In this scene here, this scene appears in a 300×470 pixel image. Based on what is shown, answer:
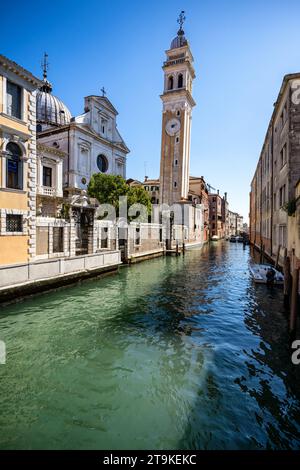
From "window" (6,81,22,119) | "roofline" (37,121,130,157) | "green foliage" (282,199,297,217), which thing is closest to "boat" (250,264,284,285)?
"green foliage" (282,199,297,217)

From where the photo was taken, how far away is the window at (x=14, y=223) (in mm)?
11133

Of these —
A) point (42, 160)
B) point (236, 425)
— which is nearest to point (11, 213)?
point (236, 425)

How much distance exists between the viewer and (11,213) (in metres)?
11.2

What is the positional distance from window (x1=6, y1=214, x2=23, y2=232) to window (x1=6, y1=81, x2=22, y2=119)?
476cm

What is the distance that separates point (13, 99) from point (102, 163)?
21678 mm

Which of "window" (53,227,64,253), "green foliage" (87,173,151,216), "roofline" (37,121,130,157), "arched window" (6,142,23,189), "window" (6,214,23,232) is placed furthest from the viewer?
"roofline" (37,121,130,157)

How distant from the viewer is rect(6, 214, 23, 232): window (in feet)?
36.5

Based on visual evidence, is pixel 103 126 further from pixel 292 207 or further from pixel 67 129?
pixel 292 207

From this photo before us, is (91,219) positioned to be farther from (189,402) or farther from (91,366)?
(189,402)

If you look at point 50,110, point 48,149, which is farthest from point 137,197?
point 50,110

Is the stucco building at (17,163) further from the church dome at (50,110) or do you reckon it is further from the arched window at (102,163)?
the church dome at (50,110)

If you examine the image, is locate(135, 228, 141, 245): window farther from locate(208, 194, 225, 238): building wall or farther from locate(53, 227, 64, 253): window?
locate(208, 194, 225, 238): building wall

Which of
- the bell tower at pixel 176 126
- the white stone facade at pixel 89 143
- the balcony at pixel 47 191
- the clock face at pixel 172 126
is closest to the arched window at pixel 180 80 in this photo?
the bell tower at pixel 176 126

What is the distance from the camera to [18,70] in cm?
1141
